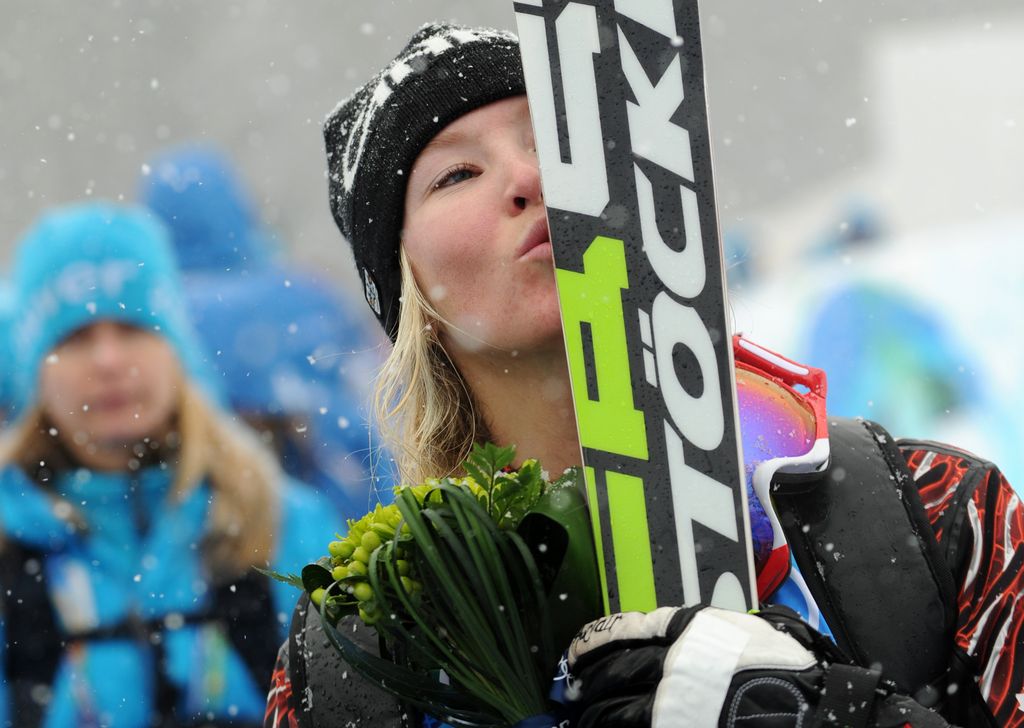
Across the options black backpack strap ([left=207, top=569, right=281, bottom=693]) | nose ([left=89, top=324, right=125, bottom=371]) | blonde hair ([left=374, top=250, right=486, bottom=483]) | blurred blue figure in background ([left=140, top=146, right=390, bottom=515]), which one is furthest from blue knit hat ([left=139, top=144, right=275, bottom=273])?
blonde hair ([left=374, top=250, right=486, bottom=483])

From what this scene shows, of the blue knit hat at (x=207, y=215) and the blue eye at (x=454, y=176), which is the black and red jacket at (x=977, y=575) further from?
the blue knit hat at (x=207, y=215)

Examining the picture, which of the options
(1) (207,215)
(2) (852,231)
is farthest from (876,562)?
(2) (852,231)

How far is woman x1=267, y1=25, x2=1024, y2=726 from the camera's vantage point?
1116mm

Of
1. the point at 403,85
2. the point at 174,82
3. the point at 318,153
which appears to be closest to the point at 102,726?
the point at 403,85

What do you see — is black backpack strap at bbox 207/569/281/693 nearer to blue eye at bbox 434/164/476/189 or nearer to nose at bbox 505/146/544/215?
blue eye at bbox 434/164/476/189

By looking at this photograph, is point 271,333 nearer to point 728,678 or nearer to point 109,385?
point 109,385

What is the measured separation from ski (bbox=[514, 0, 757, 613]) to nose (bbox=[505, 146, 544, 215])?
0.11 metres

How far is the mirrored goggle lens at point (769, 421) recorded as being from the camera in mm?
1481

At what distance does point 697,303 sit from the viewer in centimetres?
140

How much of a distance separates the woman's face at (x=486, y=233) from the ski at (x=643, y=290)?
0.38ft

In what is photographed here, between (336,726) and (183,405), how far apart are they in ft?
7.29

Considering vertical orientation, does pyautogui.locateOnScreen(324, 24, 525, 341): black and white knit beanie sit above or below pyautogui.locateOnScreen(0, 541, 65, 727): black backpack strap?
above

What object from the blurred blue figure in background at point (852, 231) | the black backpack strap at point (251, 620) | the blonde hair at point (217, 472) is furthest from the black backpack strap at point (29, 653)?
the blurred blue figure in background at point (852, 231)

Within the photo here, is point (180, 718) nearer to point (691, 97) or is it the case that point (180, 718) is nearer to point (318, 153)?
point (691, 97)
